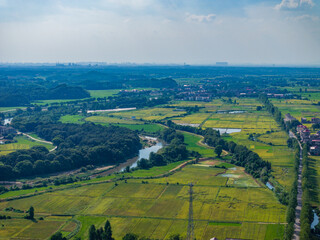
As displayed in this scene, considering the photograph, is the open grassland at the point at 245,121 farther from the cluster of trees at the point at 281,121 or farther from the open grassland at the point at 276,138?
the open grassland at the point at 276,138

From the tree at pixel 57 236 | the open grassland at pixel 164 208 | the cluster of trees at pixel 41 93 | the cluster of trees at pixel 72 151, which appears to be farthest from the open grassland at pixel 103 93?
the tree at pixel 57 236

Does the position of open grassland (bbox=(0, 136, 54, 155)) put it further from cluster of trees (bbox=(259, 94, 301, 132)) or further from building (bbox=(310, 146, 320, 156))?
cluster of trees (bbox=(259, 94, 301, 132))

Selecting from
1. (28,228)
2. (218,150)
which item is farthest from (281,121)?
(28,228)

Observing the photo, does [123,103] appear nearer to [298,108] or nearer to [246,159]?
[298,108]

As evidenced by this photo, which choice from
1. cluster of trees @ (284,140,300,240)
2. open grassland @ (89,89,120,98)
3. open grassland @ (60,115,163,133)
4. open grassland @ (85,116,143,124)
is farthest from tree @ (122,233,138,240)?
open grassland @ (89,89,120,98)

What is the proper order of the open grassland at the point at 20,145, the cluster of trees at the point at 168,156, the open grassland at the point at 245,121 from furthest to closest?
the open grassland at the point at 245,121
the open grassland at the point at 20,145
the cluster of trees at the point at 168,156

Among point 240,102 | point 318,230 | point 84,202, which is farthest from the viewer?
point 240,102

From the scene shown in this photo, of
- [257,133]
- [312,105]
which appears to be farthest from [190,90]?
Answer: [257,133]

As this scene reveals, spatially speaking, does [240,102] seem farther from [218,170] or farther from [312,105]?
[218,170]
